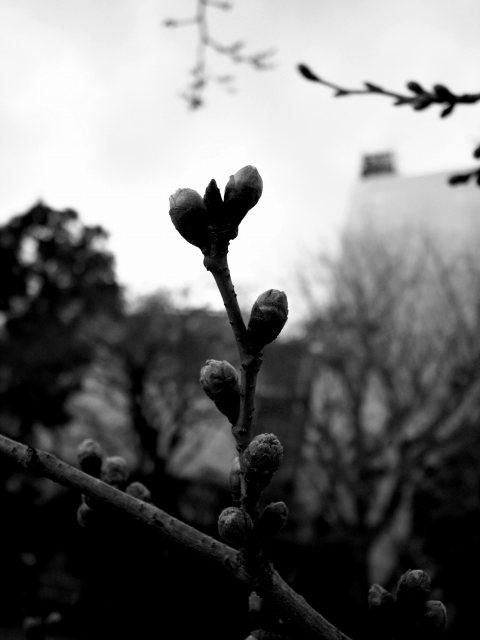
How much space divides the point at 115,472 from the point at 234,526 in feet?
1.51

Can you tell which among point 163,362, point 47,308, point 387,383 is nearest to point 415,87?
point 387,383

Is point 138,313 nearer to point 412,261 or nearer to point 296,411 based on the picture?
point 296,411

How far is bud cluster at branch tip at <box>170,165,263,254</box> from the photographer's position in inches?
33.8

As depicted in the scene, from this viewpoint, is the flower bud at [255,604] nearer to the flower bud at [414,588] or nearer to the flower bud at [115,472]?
the flower bud at [414,588]

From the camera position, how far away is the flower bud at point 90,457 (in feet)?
3.84

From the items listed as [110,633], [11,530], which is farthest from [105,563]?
[11,530]

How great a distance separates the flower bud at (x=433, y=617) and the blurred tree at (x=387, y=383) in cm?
1010

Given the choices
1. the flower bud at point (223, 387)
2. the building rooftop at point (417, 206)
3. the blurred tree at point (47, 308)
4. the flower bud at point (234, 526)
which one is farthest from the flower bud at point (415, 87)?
the blurred tree at point (47, 308)

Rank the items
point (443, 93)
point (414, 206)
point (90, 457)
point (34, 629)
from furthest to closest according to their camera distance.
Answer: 1. point (414, 206)
2. point (443, 93)
3. point (34, 629)
4. point (90, 457)

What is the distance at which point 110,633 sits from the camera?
3.90 metres

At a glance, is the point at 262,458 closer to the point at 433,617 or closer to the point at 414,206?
the point at 433,617

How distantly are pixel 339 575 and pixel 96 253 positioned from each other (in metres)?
12.6

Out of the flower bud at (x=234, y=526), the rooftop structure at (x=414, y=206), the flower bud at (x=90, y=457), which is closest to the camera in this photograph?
the flower bud at (x=234, y=526)

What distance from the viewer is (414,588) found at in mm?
1008
